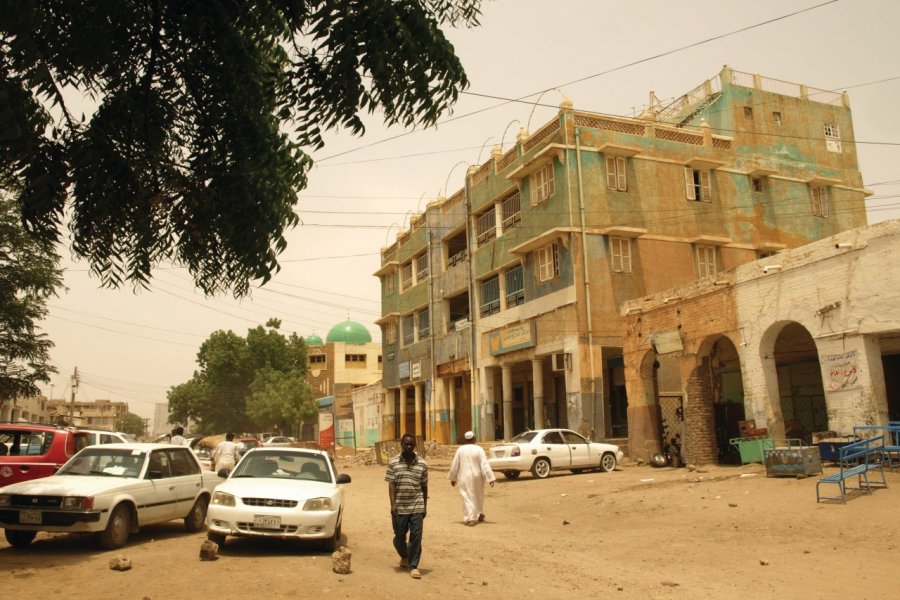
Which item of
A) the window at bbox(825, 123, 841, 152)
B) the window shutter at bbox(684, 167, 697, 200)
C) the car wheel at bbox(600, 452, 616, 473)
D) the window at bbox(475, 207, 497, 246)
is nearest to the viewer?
the car wheel at bbox(600, 452, 616, 473)

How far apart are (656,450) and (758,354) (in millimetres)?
→ 5900

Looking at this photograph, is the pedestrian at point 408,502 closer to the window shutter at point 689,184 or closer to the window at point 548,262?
the window at point 548,262

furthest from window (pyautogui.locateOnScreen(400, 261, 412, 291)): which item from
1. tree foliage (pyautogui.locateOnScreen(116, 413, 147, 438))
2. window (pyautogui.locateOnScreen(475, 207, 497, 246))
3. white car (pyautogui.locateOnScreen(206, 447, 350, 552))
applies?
tree foliage (pyautogui.locateOnScreen(116, 413, 147, 438))

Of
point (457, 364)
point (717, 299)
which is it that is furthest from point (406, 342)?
point (717, 299)

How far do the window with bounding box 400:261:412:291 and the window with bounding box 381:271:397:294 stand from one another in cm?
133

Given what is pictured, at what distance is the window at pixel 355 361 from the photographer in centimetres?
7700

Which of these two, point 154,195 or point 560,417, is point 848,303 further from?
point 560,417

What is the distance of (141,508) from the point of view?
10.6 meters

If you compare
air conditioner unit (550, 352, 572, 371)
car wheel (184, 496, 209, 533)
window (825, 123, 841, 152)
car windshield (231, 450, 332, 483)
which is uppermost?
window (825, 123, 841, 152)

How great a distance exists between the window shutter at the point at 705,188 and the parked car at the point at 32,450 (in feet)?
88.6

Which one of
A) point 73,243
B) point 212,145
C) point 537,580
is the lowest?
point 537,580

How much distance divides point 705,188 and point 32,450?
2789 centimetres

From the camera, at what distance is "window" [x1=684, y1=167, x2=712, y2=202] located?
32656 millimetres

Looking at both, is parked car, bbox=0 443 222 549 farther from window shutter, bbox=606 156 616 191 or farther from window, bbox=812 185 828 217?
window, bbox=812 185 828 217
